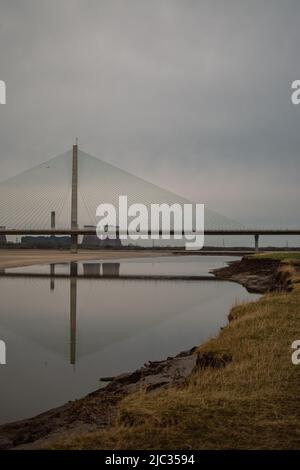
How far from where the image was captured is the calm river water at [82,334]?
1024 cm

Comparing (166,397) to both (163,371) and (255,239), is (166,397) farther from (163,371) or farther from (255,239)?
(255,239)

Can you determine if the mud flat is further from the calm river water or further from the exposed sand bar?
the exposed sand bar

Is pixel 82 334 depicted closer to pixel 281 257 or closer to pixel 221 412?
pixel 221 412

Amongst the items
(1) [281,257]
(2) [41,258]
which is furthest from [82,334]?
(2) [41,258]

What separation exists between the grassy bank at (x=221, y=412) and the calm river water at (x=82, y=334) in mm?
2752

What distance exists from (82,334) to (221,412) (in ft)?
32.7

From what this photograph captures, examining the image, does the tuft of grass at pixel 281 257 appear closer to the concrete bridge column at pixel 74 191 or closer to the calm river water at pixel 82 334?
the calm river water at pixel 82 334

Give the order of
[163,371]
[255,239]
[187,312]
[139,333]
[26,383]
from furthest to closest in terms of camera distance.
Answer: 1. [255,239]
2. [187,312]
3. [139,333]
4. [163,371]
5. [26,383]

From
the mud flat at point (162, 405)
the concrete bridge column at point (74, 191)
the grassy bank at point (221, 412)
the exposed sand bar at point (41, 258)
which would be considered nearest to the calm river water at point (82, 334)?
the mud flat at point (162, 405)

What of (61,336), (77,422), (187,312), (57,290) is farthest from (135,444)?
(57,290)

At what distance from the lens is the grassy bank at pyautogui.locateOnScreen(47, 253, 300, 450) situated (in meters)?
5.99

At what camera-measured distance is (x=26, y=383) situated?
10367mm
